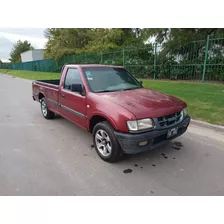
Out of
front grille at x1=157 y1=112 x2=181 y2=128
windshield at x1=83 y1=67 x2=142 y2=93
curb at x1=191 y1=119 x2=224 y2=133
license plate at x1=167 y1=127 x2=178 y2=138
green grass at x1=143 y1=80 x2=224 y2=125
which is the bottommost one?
curb at x1=191 y1=119 x2=224 y2=133

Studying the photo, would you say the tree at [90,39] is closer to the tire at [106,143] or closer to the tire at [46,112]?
the tire at [46,112]

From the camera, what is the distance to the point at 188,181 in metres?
2.52

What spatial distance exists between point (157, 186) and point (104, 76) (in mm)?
2401

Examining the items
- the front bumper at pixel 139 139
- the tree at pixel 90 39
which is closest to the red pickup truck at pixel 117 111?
the front bumper at pixel 139 139

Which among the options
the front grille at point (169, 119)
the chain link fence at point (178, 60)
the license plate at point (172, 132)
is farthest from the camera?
the chain link fence at point (178, 60)

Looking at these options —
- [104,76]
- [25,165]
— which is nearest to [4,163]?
[25,165]

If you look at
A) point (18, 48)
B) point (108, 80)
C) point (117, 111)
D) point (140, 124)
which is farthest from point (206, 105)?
point (18, 48)

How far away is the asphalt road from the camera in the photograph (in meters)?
2.39

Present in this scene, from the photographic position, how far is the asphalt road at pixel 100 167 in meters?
2.39

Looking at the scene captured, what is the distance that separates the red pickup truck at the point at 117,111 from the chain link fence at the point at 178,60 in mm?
7155

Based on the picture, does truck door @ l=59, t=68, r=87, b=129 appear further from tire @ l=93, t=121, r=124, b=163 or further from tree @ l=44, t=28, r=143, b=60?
tree @ l=44, t=28, r=143, b=60

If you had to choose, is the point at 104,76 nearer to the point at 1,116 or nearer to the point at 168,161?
the point at 168,161

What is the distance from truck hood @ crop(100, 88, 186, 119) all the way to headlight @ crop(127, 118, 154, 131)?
0.07 metres

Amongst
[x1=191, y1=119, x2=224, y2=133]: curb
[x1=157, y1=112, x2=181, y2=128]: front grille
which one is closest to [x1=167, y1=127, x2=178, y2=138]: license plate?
[x1=157, y1=112, x2=181, y2=128]: front grille
